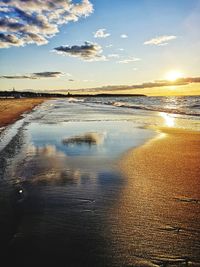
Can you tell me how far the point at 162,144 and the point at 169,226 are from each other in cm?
771

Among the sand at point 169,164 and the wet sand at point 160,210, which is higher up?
the wet sand at point 160,210

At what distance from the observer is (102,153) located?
9.98 m

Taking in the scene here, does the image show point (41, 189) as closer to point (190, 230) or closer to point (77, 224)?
point (77, 224)

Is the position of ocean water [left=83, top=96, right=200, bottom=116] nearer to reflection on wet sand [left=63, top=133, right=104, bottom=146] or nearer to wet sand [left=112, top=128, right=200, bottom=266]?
reflection on wet sand [left=63, top=133, right=104, bottom=146]

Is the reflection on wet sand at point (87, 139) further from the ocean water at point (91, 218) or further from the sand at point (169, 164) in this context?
the ocean water at point (91, 218)

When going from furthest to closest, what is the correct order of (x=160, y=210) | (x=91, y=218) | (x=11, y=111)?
(x=11, y=111) < (x=160, y=210) < (x=91, y=218)

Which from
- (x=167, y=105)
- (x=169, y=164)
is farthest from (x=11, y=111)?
(x=167, y=105)

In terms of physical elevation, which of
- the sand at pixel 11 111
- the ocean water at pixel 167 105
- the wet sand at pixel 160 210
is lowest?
the ocean water at pixel 167 105

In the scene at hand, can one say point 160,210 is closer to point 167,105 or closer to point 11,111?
point 11,111

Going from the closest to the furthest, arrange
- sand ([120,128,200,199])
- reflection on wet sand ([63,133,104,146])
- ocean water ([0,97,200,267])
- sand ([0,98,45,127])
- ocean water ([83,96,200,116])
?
ocean water ([0,97,200,267]), sand ([120,128,200,199]), reflection on wet sand ([63,133,104,146]), sand ([0,98,45,127]), ocean water ([83,96,200,116])

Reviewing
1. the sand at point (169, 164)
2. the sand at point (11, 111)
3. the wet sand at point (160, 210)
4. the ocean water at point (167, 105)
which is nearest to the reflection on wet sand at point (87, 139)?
the sand at point (169, 164)

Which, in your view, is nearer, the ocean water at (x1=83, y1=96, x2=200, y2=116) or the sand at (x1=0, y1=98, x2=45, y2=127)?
the sand at (x1=0, y1=98, x2=45, y2=127)

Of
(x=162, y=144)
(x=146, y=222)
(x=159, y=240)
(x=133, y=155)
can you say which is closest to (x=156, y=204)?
(x=146, y=222)

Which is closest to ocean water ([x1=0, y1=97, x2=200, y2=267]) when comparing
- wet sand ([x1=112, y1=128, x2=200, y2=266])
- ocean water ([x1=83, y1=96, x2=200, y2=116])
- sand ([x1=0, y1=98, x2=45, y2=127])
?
wet sand ([x1=112, y1=128, x2=200, y2=266])
